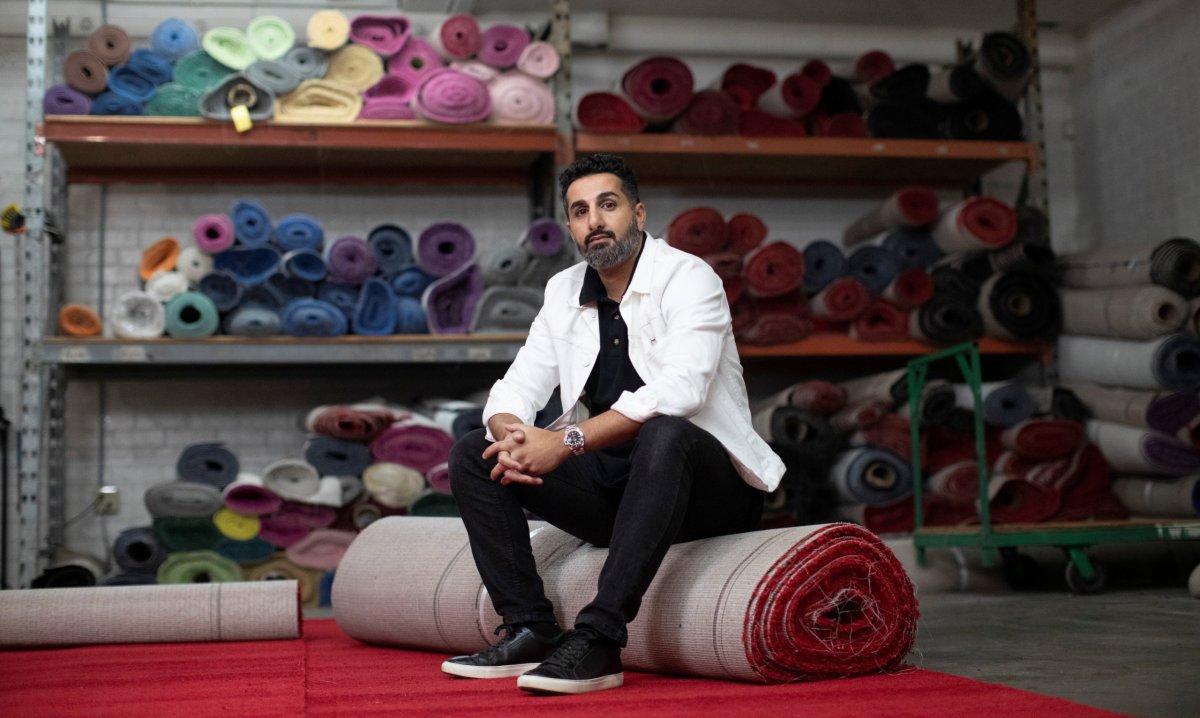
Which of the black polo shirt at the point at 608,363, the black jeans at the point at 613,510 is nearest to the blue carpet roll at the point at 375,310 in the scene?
the black polo shirt at the point at 608,363

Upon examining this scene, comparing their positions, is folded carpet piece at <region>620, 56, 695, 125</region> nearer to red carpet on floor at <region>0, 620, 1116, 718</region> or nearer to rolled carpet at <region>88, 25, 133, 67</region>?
rolled carpet at <region>88, 25, 133, 67</region>

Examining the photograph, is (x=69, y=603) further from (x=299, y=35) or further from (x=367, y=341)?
(x=299, y=35)

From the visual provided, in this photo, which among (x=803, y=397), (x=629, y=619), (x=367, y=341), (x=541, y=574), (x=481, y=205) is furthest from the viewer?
(x=481, y=205)

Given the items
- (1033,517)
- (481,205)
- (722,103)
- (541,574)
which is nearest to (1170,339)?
(1033,517)

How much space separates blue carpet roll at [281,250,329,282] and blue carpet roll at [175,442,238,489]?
2.36ft

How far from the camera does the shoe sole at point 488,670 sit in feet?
7.88

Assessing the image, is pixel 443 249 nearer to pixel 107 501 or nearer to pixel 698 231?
pixel 698 231

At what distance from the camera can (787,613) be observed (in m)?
2.27

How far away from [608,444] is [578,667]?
0.43m

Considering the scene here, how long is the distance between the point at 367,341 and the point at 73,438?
1479mm

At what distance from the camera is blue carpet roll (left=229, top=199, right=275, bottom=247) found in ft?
16.8

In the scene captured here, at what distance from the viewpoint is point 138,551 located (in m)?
5.07

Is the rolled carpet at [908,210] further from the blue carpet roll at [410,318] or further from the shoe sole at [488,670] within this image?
the shoe sole at [488,670]

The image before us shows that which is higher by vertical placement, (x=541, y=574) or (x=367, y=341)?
(x=367, y=341)
